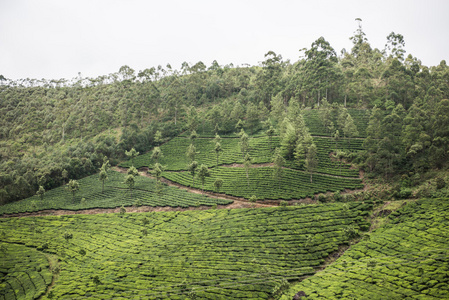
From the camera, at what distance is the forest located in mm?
37750

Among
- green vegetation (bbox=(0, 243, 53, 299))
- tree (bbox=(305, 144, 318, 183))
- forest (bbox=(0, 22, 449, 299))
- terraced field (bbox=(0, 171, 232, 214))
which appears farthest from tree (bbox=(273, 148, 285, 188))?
green vegetation (bbox=(0, 243, 53, 299))

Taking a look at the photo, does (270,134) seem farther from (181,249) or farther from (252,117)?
(181,249)

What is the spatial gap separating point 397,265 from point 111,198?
51.4 metres

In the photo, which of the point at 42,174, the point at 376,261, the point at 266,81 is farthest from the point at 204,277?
the point at 266,81

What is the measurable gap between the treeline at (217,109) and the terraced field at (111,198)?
592cm

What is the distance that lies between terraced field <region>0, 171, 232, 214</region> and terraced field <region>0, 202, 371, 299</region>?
181 inches

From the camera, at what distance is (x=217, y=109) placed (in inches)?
3541

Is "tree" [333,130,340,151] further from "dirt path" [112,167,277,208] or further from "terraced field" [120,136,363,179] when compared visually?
"dirt path" [112,167,277,208]

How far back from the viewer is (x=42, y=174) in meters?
75.4

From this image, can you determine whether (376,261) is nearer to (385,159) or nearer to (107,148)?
(385,159)

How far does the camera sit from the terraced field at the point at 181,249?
120ft

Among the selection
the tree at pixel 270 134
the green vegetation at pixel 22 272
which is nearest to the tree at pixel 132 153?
the tree at pixel 270 134

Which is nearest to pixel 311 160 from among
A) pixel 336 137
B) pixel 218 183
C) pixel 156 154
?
pixel 336 137

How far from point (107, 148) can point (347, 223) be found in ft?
198
